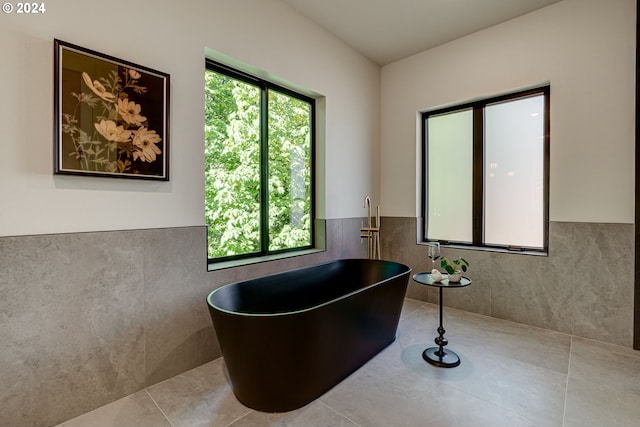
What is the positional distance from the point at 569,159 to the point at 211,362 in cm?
369

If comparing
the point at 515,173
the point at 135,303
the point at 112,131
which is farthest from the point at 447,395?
the point at 112,131

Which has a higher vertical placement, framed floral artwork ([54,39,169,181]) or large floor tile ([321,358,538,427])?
framed floral artwork ([54,39,169,181])

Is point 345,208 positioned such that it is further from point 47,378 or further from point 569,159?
point 47,378

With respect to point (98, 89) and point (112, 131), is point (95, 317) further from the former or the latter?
point (98, 89)

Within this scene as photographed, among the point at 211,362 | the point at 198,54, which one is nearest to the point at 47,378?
the point at 211,362

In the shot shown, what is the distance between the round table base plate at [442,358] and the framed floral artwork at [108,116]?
2.43 meters

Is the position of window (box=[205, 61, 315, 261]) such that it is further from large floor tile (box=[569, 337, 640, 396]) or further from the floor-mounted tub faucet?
large floor tile (box=[569, 337, 640, 396])

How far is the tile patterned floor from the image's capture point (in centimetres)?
166

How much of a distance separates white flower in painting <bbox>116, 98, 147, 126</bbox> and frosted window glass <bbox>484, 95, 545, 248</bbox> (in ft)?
11.4

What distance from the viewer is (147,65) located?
195cm

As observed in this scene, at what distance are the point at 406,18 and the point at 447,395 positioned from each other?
11.3 feet

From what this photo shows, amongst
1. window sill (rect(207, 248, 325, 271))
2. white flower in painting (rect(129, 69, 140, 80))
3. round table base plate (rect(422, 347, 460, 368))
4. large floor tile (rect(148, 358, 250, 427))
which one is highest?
white flower in painting (rect(129, 69, 140, 80))

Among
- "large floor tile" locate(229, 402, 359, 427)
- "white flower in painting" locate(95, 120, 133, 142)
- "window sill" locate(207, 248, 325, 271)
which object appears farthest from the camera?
"window sill" locate(207, 248, 325, 271)

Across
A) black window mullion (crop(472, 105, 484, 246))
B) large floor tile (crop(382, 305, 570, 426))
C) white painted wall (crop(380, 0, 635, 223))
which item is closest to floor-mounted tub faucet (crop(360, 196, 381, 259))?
large floor tile (crop(382, 305, 570, 426))
